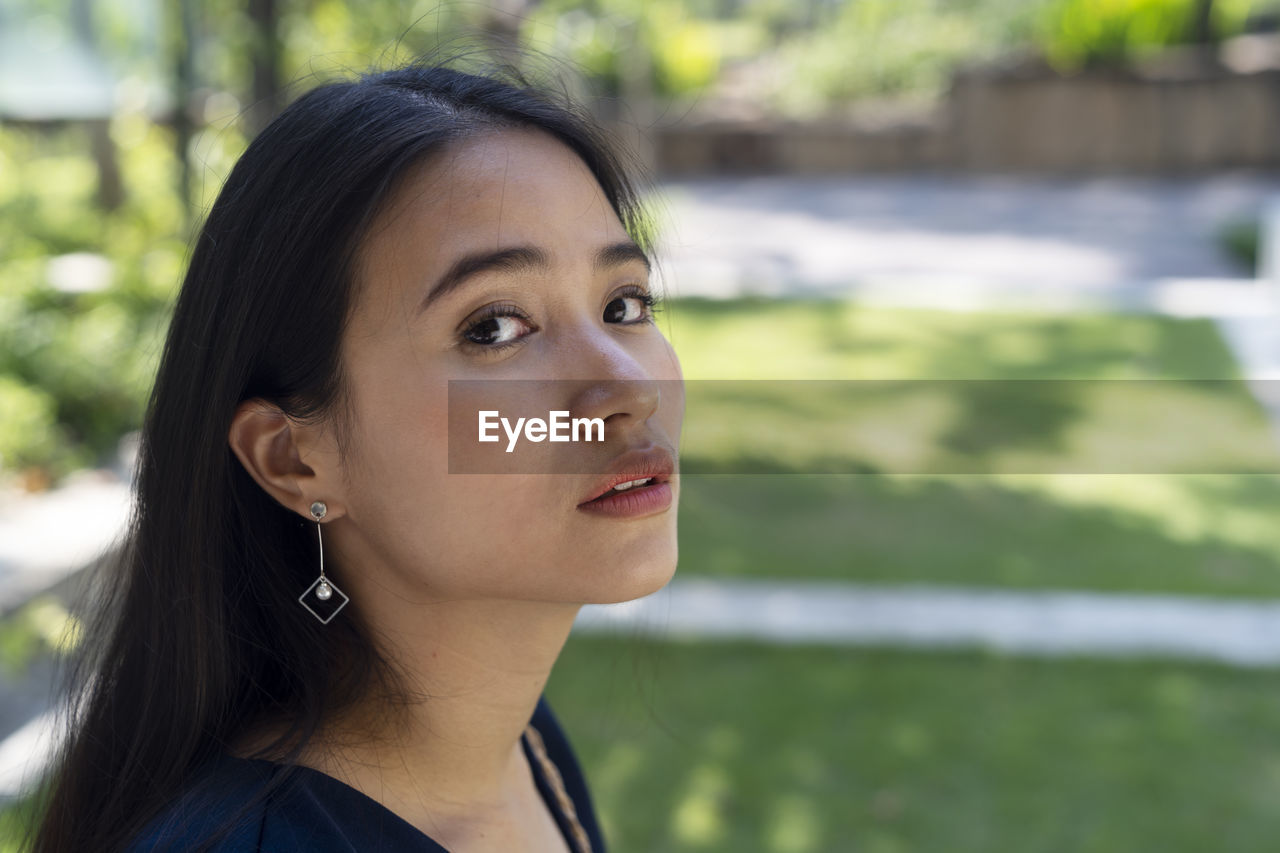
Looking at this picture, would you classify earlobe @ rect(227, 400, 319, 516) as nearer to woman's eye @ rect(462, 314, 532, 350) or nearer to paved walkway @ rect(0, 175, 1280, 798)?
woman's eye @ rect(462, 314, 532, 350)

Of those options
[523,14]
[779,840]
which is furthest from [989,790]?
[523,14]

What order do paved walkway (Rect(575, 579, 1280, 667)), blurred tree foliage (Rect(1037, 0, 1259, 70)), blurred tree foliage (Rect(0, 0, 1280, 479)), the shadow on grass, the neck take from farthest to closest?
1. blurred tree foliage (Rect(1037, 0, 1259, 70))
2. blurred tree foliage (Rect(0, 0, 1280, 479))
3. the shadow on grass
4. paved walkway (Rect(575, 579, 1280, 667))
5. the neck

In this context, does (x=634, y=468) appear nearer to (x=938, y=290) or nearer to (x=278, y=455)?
(x=278, y=455)

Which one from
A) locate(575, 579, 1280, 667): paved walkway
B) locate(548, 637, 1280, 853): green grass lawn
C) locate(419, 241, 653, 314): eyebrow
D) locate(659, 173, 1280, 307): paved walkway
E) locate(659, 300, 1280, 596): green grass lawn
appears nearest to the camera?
locate(419, 241, 653, 314): eyebrow

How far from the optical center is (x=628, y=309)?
1.47 meters

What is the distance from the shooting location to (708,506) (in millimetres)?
6332

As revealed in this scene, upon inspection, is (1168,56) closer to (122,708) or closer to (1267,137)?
(1267,137)

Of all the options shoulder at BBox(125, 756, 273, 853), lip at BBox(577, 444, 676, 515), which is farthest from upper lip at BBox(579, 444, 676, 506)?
shoulder at BBox(125, 756, 273, 853)

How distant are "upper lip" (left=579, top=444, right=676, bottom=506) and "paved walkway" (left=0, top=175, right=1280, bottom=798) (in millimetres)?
1379

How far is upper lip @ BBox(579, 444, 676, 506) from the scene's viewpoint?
1.33 m

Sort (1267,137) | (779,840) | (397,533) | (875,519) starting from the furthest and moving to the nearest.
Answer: (1267,137) < (875,519) < (779,840) < (397,533)

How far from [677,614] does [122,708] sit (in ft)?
12.0

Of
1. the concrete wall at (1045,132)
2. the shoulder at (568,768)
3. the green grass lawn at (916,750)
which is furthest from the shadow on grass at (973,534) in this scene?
the concrete wall at (1045,132)

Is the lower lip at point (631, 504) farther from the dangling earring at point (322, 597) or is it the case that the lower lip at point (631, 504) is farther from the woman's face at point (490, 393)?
the dangling earring at point (322, 597)
